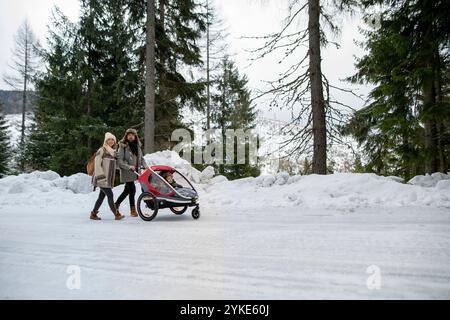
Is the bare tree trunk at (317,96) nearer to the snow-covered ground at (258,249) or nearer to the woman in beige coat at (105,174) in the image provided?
the snow-covered ground at (258,249)

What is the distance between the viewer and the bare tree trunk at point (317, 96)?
8859 mm


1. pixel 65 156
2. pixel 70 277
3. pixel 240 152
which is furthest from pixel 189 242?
pixel 240 152

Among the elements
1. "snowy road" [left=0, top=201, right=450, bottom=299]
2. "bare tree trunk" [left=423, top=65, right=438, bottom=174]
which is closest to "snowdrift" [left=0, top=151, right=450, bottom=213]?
"snowy road" [left=0, top=201, right=450, bottom=299]

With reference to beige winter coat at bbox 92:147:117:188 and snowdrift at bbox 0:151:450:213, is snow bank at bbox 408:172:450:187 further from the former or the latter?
beige winter coat at bbox 92:147:117:188

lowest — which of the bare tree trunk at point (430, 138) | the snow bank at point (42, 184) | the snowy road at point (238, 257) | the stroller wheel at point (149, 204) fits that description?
the snowy road at point (238, 257)

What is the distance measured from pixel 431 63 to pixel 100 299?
918 centimetres

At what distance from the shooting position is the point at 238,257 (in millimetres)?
2795

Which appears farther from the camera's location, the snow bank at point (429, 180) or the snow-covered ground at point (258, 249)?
the snow bank at point (429, 180)

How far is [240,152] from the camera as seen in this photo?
22516 millimetres

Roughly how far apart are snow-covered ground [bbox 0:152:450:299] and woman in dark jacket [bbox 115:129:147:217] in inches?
29.3

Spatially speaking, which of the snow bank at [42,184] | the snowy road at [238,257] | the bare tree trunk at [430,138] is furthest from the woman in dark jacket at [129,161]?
the bare tree trunk at [430,138]

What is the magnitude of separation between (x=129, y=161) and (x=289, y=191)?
3.96 m

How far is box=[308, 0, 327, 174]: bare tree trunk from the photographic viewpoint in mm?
8859

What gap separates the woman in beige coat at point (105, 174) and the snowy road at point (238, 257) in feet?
2.97
